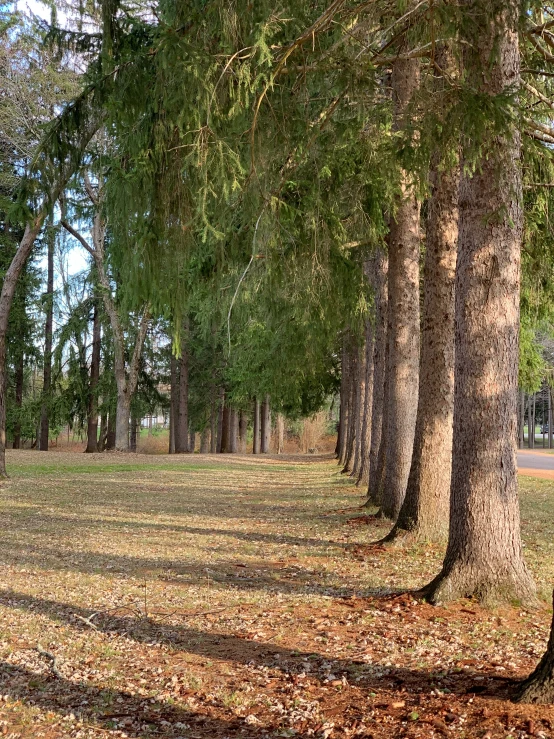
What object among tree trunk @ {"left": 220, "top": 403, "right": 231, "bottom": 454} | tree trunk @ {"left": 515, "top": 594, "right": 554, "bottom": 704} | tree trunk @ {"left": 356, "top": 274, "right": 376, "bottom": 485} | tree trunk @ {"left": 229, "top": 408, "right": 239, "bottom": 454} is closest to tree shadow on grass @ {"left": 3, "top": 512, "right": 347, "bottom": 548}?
tree trunk @ {"left": 515, "top": 594, "right": 554, "bottom": 704}

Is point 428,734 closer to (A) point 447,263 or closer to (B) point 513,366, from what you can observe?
(B) point 513,366

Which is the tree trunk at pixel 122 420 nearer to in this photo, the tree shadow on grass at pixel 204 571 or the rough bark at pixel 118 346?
the rough bark at pixel 118 346

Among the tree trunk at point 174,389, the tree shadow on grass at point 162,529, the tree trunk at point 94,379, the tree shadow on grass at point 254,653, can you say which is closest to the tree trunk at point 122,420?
the tree trunk at point 94,379

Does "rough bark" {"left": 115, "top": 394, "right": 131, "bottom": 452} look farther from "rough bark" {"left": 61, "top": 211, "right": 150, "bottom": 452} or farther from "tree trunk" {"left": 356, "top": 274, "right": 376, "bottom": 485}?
"tree trunk" {"left": 356, "top": 274, "right": 376, "bottom": 485}

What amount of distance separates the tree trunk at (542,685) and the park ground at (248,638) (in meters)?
0.08

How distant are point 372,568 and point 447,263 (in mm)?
3564

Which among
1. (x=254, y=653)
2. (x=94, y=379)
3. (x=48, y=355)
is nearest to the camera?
(x=254, y=653)

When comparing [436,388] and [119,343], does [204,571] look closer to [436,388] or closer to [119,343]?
[436,388]

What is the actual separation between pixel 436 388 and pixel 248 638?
4.05 meters

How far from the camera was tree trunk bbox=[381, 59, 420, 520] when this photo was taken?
10031mm

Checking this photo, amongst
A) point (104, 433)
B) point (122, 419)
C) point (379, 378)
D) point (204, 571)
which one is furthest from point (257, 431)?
point (204, 571)

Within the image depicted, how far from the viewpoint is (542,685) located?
3.66 m

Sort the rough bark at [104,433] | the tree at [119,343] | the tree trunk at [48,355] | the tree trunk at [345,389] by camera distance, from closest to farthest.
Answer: the tree trunk at [345,389]
the tree at [119,343]
the tree trunk at [48,355]
the rough bark at [104,433]

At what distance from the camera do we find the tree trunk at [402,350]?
10031 mm
